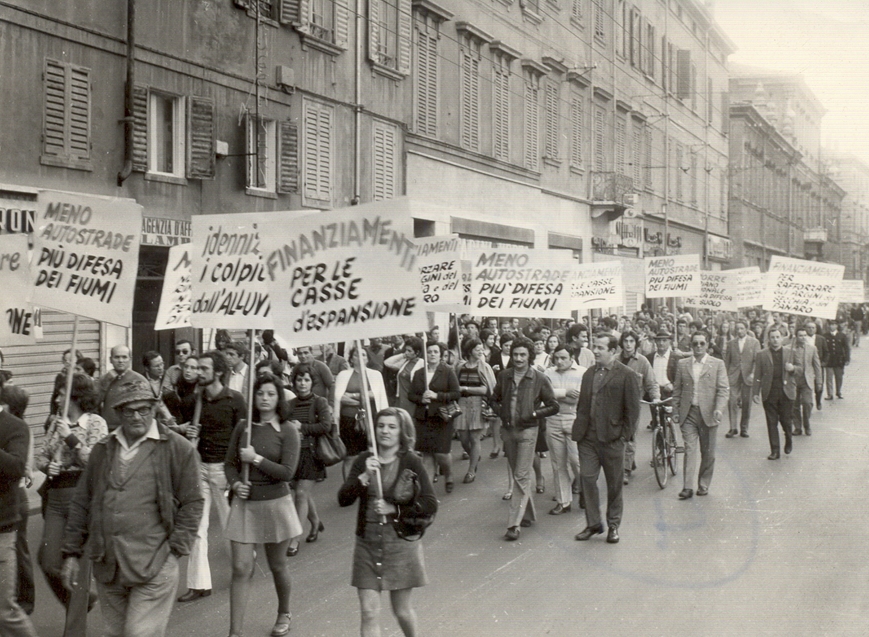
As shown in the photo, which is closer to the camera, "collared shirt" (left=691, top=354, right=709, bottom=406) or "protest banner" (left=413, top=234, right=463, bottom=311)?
"collared shirt" (left=691, top=354, right=709, bottom=406)

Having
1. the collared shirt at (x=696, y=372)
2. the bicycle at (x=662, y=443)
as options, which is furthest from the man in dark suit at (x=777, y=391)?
the collared shirt at (x=696, y=372)

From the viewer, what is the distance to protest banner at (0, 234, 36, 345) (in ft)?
31.3

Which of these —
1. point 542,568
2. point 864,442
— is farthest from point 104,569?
point 864,442

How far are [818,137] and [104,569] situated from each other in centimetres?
9676

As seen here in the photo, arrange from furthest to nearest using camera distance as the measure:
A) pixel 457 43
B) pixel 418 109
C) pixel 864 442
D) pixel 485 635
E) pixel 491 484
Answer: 1. pixel 457 43
2. pixel 418 109
3. pixel 864 442
4. pixel 491 484
5. pixel 485 635

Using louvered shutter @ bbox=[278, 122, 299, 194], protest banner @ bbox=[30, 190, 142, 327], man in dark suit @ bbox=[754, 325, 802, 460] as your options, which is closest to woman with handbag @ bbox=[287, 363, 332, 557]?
protest banner @ bbox=[30, 190, 142, 327]

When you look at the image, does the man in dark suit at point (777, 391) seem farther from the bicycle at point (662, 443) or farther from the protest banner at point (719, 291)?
the protest banner at point (719, 291)

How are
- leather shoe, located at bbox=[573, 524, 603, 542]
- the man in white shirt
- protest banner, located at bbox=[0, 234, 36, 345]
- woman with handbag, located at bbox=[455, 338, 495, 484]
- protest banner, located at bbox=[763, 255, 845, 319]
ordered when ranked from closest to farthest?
1. protest banner, located at bbox=[0, 234, 36, 345]
2. leather shoe, located at bbox=[573, 524, 603, 542]
3. the man in white shirt
4. woman with handbag, located at bbox=[455, 338, 495, 484]
5. protest banner, located at bbox=[763, 255, 845, 319]

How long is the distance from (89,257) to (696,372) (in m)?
7.41

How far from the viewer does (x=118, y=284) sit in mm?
7781

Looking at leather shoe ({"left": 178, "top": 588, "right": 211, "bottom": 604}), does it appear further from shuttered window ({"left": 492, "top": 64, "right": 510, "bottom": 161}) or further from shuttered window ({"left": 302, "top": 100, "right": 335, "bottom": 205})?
shuttered window ({"left": 492, "top": 64, "right": 510, "bottom": 161})

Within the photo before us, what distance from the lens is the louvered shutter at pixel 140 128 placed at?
1702 centimetres

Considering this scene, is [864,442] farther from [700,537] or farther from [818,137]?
[818,137]

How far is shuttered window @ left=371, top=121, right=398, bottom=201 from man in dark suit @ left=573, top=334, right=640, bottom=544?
14.1 m
